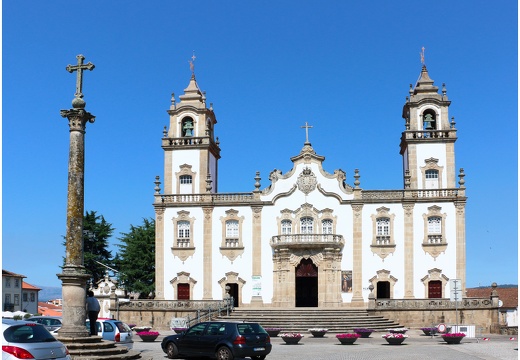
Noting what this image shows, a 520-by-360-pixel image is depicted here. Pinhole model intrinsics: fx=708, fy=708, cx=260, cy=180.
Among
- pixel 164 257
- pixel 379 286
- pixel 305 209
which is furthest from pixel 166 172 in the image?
pixel 379 286

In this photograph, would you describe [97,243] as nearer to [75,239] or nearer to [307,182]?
[307,182]

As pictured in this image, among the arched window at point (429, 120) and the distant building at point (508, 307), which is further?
the arched window at point (429, 120)

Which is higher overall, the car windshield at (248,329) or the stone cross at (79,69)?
the stone cross at (79,69)

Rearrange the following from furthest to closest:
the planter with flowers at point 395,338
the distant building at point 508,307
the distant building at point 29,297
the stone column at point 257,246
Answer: the distant building at point 29,297
the stone column at point 257,246
the distant building at point 508,307
the planter with flowers at point 395,338

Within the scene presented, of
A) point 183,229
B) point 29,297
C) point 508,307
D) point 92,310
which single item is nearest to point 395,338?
point 92,310

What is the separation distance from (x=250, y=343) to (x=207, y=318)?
21.1 meters

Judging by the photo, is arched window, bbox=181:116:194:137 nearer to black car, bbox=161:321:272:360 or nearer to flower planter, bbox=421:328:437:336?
flower planter, bbox=421:328:437:336

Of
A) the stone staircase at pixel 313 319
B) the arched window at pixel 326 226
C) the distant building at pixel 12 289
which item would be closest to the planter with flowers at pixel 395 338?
the stone staircase at pixel 313 319

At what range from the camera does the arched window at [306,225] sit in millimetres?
46375

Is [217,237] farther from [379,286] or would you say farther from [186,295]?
[379,286]

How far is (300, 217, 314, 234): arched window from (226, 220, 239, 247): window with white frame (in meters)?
4.31

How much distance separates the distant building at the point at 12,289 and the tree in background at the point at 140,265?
888 inches

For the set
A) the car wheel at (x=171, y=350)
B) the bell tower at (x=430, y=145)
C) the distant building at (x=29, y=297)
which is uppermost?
the bell tower at (x=430, y=145)

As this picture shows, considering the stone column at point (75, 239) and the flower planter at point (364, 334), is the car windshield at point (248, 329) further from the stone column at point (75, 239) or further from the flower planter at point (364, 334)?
the flower planter at point (364, 334)
